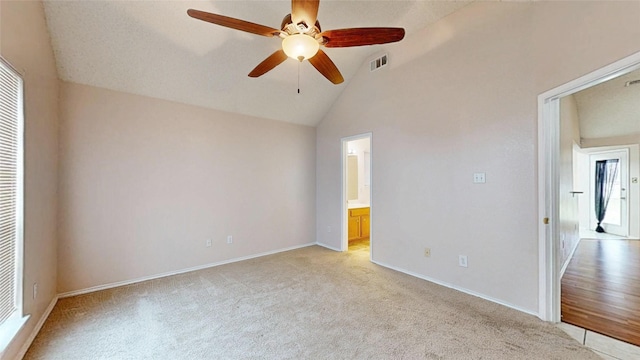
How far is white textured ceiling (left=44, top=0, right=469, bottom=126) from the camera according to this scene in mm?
2449

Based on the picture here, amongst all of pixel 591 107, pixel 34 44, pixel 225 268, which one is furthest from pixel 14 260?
pixel 591 107

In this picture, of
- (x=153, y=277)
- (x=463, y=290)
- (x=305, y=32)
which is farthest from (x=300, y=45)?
(x=153, y=277)

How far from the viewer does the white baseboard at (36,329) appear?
1.84m

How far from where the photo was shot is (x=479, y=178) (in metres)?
2.78

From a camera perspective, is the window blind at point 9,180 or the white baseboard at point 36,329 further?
the white baseboard at point 36,329

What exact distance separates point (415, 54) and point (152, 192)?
13.1 feet

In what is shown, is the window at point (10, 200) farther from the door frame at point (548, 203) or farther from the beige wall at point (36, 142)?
the door frame at point (548, 203)

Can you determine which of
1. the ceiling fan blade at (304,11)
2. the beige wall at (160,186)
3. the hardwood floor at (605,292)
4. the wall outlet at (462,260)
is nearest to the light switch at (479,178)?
the wall outlet at (462,260)

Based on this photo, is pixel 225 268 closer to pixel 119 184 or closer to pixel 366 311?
pixel 119 184

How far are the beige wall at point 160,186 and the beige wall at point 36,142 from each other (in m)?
0.22

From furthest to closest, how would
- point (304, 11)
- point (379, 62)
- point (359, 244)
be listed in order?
point (359, 244), point (379, 62), point (304, 11)

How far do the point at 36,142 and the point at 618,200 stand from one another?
10.1 meters

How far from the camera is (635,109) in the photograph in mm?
4527

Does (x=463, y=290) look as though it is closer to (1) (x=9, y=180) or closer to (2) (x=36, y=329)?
(2) (x=36, y=329)
